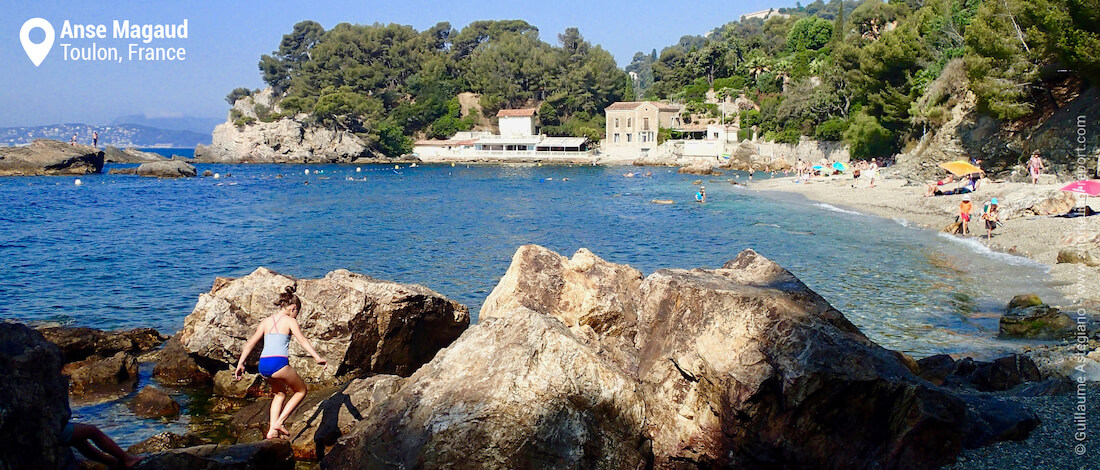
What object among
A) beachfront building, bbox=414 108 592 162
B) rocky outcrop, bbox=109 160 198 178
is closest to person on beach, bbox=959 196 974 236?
rocky outcrop, bbox=109 160 198 178

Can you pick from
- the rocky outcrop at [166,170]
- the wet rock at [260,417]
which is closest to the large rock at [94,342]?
A: the wet rock at [260,417]

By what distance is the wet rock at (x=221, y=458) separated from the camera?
5895 millimetres

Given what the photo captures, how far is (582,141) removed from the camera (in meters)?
102

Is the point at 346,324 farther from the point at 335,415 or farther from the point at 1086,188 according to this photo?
the point at 1086,188

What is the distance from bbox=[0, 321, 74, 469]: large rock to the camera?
4910 millimetres

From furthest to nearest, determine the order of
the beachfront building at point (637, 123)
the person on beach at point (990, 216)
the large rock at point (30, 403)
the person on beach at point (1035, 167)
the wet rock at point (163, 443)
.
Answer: the beachfront building at point (637, 123) → the person on beach at point (1035, 167) → the person on beach at point (990, 216) → the wet rock at point (163, 443) → the large rock at point (30, 403)

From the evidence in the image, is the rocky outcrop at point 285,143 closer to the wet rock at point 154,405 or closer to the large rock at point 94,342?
the large rock at point 94,342

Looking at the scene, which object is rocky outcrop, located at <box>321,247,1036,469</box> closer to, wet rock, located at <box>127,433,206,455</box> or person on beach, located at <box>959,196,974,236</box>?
wet rock, located at <box>127,433,206,455</box>

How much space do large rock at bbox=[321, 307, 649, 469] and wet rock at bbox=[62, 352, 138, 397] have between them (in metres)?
6.13

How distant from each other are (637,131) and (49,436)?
306ft

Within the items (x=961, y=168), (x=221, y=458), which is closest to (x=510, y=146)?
(x=961, y=168)

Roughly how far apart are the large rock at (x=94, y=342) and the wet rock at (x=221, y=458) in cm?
675

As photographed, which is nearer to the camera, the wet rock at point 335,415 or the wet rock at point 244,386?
the wet rock at point 335,415

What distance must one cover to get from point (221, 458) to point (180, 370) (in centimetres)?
566
